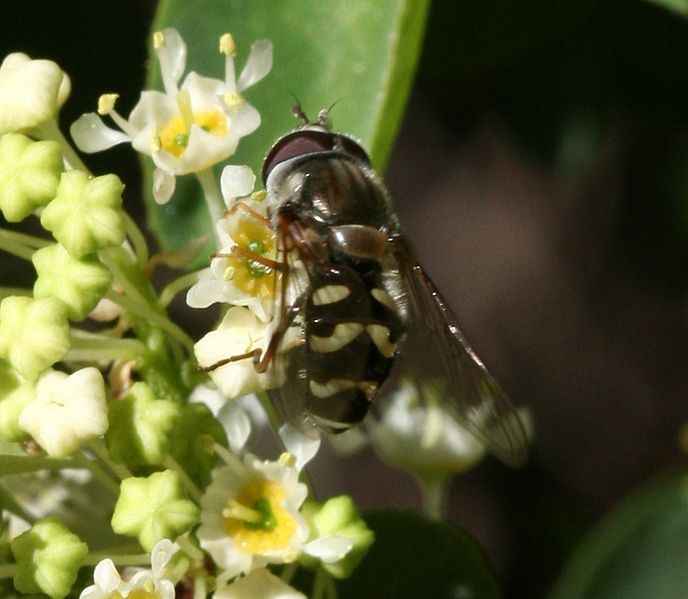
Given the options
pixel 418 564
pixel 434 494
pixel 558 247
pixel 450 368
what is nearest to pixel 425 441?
pixel 434 494

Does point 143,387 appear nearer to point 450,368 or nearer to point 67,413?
point 67,413

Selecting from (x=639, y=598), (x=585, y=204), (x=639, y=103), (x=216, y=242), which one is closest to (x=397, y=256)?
(x=216, y=242)

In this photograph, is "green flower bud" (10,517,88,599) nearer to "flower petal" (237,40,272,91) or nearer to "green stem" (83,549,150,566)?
"green stem" (83,549,150,566)

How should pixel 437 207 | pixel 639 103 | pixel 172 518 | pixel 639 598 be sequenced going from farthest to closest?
pixel 437 207, pixel 639 103, pixel 639 598, pixel 172 518

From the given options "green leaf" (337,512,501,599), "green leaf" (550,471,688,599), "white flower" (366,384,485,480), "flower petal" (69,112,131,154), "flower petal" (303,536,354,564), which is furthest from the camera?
"green leaf" (550,471,688,599)

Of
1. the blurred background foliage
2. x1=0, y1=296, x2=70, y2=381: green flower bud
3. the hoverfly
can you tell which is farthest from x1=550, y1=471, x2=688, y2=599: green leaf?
x1=0, y1=296, x2=70, y2=381: green flower bud

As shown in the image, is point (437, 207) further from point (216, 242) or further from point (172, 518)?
point (172, 518)

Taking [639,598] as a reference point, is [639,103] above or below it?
above

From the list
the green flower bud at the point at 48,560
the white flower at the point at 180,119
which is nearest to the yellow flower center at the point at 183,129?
the white flower at the point at 180,119
